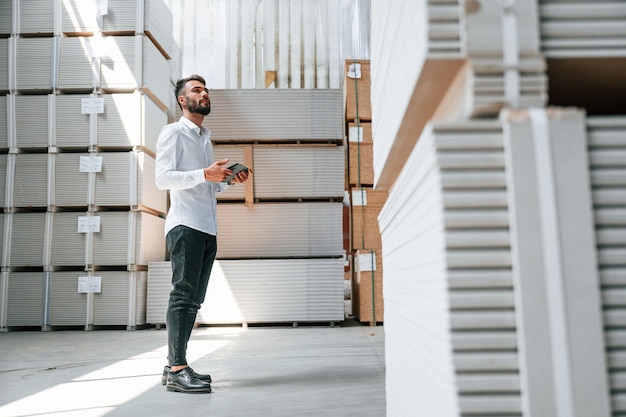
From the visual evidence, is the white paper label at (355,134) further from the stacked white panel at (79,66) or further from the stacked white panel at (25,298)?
the stacked white panel at (25,298)

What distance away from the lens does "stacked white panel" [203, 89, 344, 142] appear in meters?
6.47

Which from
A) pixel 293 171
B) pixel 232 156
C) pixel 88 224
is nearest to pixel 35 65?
pixel 88 224

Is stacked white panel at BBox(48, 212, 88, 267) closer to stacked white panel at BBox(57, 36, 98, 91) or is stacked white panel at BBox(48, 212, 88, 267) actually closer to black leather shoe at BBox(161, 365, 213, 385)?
stacked white panel at BBox(57, 36, 98, 91)

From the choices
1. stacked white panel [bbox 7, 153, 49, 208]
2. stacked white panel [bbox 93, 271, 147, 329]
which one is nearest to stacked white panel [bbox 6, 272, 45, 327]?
stacked white panel [bbox 93, 271, 147, 329]

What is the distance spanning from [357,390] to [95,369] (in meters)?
1.87

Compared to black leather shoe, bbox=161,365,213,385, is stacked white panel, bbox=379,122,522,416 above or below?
above

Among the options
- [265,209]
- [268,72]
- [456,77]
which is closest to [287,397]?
[456,77]

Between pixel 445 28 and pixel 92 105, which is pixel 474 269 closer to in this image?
pixel 445 28

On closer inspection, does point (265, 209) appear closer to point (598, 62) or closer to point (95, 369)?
point (95, 369)

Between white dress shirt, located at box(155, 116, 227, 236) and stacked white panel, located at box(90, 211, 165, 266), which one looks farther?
stacked white panel, located at box(90, 211, 165, 266)

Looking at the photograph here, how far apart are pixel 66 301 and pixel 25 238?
0.84 metres

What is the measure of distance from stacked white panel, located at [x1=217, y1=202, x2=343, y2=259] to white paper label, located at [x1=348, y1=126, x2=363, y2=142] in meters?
0.81

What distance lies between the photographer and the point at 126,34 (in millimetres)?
6355

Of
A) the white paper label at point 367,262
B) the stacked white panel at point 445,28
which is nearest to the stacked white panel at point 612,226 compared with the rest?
the stacked white panel at point 445,28
